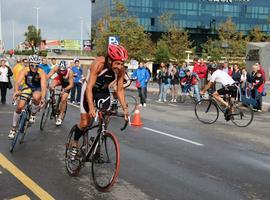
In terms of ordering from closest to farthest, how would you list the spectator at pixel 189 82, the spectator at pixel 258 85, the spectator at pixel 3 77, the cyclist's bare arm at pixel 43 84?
the cyclist's bare arm at pixel 43 84, the spectator at pixel 258 85, the spectator at pixel 3 77, the spectator at pixel 189 82

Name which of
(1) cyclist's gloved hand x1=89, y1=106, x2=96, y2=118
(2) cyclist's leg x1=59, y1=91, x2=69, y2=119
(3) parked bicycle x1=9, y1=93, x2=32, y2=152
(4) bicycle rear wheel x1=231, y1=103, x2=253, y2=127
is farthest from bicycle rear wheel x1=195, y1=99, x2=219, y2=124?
(1) cyclist's gloved hand x1=89, y1=106, x2=96, y2=118

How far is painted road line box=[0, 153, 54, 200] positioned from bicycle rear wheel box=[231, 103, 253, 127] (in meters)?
6.94

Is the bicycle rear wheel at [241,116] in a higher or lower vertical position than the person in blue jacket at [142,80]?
lower

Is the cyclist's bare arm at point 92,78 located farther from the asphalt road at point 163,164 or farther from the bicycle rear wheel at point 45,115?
the bicycle rear wheel at point 45,115

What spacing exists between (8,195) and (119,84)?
79.1 inches

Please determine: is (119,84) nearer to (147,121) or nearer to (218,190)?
(218,190)

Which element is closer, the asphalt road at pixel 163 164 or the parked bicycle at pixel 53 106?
the asphalt road at pixel 163 164

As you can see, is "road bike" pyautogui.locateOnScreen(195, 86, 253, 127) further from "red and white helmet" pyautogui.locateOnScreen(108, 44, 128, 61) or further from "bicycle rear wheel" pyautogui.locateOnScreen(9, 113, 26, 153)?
"red and white helmet" pyautogui.locateOnScreen(108, 44, 128, 61)

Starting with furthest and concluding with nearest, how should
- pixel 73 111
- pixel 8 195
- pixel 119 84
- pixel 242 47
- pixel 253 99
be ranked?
pixel 242 47, pixel 253 99, pixel 73 111, pixel 119 84, pixel 8 195

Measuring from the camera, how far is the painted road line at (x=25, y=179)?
534 centimetres

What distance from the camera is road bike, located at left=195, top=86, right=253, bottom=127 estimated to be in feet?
39.2

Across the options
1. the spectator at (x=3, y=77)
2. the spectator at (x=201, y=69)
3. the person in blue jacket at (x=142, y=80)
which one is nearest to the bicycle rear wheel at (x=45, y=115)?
the spectator at (x=3, y=77)

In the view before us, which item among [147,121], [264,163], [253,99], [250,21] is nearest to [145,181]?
[264,163]

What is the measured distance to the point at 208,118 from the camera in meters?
12.5
